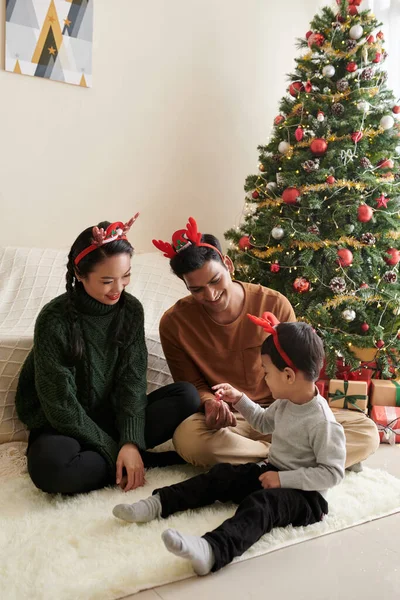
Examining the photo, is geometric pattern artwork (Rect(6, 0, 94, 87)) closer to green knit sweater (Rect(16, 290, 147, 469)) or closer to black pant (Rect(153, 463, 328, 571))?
green knit sweater (Rect(16, 290, 147, 469))

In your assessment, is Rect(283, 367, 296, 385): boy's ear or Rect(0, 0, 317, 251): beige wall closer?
Rect(283, 367, 296, 385): boy's ear

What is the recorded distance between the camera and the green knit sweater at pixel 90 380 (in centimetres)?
176

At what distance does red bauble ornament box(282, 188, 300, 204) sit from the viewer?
2678 mm

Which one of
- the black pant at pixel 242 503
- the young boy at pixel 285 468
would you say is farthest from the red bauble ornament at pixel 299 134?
the black pant at pixel 242 503

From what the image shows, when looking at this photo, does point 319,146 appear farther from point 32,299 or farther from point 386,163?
point 32,299

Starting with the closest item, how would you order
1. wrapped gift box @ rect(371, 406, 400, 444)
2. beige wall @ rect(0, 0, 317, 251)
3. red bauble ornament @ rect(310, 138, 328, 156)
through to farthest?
wrapped gift box @ rect(371, 406, 400, 444)
red bauble ornament @ rect(310, 138, 328, 156)
beige wall @ rect(0, 0, 317, 251)

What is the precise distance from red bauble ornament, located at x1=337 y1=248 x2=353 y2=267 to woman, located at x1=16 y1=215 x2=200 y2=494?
1.01 m

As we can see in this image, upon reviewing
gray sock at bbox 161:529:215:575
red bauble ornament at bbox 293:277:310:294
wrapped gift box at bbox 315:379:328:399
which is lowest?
wrapped gift box at bbox 315:379:328:399

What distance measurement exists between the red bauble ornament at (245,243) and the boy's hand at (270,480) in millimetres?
1452

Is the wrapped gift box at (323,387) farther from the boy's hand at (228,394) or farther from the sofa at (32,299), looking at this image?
the boy's hand at (228,394)

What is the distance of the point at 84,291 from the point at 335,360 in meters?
1.21

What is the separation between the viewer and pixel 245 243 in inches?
112

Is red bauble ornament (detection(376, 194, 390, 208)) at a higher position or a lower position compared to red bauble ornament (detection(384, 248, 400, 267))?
higher

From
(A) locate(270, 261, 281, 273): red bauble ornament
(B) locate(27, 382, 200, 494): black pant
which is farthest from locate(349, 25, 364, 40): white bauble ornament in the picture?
(B) locate(27, 382, 200, 494): black pant
